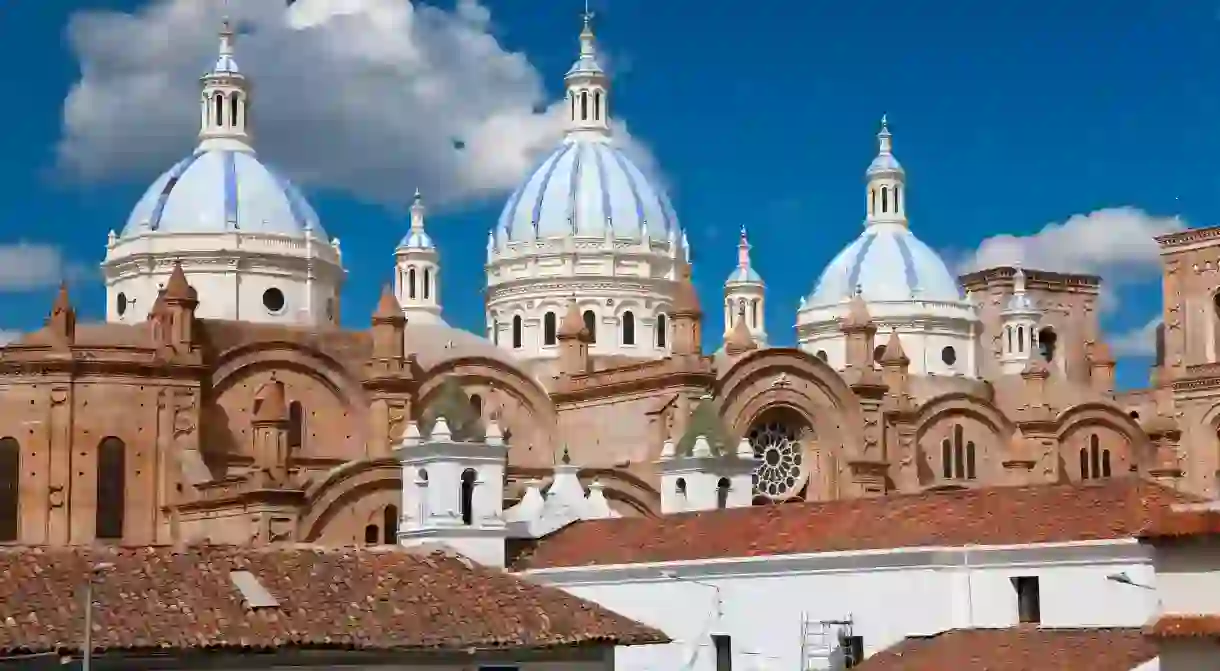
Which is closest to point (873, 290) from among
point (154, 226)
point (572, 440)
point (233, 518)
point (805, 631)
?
point (572, 440)

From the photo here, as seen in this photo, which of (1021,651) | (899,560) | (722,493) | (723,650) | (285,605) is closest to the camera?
(285,605)

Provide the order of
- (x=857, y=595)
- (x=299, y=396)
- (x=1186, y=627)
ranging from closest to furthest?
1. (x=1186, y=627)
2. (x=857, y=595)
3. (x=299, y=396)

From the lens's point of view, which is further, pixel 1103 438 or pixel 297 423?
pixel 1103 438

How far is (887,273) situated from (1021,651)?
5334cm

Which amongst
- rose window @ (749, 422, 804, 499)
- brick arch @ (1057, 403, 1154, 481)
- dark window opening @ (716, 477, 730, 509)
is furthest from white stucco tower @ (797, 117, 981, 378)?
dark window opening @ (716, 477, 730, 509)

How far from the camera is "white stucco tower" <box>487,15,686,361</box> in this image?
71.8 metres

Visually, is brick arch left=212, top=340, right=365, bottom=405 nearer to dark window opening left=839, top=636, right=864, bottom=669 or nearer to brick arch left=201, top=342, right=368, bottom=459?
brick arch left=201, top=342, right=368, bottom=459

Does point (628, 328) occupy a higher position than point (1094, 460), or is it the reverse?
point (628, 328)

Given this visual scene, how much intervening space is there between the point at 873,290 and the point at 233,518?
40.0 metres

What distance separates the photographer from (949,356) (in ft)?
270

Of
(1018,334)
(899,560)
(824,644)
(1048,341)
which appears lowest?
(824,644)

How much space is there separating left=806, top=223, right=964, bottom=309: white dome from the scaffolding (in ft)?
156

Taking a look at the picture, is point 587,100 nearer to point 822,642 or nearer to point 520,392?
point 520,392

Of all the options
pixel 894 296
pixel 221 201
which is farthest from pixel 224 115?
pixel 894 296
